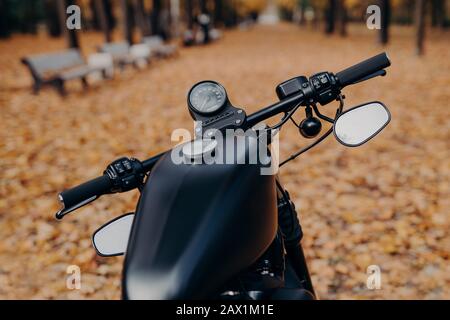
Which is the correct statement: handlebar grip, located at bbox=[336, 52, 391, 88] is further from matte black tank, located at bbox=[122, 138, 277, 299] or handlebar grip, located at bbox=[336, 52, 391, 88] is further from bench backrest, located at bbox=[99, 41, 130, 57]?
bench backrest, located at bbox=[99, 41, 130, 57]

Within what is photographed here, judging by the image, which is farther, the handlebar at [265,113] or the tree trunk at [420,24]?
the tree trunk at [420,24]

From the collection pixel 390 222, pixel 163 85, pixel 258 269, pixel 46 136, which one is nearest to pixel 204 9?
pixel 163 85

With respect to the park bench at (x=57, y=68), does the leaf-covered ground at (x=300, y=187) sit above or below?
below

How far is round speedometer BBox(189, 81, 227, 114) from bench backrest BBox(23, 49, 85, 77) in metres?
9.71

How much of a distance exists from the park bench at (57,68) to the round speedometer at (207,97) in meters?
9.27

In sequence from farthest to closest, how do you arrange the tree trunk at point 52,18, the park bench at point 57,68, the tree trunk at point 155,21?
the tree trunk at point 52,18
the tree trunk at point 155,21
the park bench at point 57,68

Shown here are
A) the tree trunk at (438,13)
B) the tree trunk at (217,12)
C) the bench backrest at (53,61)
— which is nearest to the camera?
the bench backrest at (53,61)

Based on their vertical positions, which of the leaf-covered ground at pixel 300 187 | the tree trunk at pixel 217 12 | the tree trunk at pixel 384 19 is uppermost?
the tree trunk at pixel 217 12

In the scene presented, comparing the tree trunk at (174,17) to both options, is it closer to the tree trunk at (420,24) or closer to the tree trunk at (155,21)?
the tree trunk at (155,21)

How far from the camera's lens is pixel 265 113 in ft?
5.14

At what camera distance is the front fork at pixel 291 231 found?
186 cm

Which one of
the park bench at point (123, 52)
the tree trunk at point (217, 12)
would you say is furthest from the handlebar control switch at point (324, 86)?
the tree trunk at point (217, 12)

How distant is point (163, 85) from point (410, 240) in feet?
31.0
